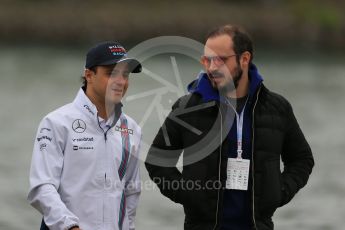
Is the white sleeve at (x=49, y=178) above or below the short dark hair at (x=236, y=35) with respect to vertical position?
below

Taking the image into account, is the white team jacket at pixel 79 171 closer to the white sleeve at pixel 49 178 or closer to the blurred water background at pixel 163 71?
the white sleeve at pixel 49 178

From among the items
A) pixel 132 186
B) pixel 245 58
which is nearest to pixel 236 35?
pixel 245 58

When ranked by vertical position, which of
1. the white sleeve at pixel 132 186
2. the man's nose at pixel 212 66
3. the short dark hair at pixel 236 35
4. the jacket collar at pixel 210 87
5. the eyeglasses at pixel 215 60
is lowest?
the white sleeve at pixel 132 186

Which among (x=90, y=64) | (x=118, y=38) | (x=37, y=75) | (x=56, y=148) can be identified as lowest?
(x=56, y=148)

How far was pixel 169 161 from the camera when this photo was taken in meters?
5.26

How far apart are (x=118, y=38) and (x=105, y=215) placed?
38.7 m

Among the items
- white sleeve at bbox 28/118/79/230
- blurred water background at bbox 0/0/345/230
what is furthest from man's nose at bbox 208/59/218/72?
blurred water background at bbox 0/0/345/230

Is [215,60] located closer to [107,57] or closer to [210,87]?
[210,87]

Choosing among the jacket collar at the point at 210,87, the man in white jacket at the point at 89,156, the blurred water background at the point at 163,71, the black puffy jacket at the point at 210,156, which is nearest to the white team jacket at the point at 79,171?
the man in white jacket at the point at 89,156

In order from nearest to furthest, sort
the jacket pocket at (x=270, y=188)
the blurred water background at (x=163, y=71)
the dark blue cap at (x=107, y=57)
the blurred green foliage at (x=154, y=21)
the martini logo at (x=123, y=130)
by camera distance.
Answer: the dark blue cap at (x=107, y=57) < the martini logo at (x=123, y=130) < the jacket pocket at (x=270, y=188) < the blurred water background at (x=163, y=71) < the blurred green foliage at (x=154, y=21)

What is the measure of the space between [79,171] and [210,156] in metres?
0.73

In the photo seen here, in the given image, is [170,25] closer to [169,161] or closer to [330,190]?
[330,190]

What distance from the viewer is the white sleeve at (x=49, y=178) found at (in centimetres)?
467

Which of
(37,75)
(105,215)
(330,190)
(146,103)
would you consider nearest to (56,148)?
(105,215)
